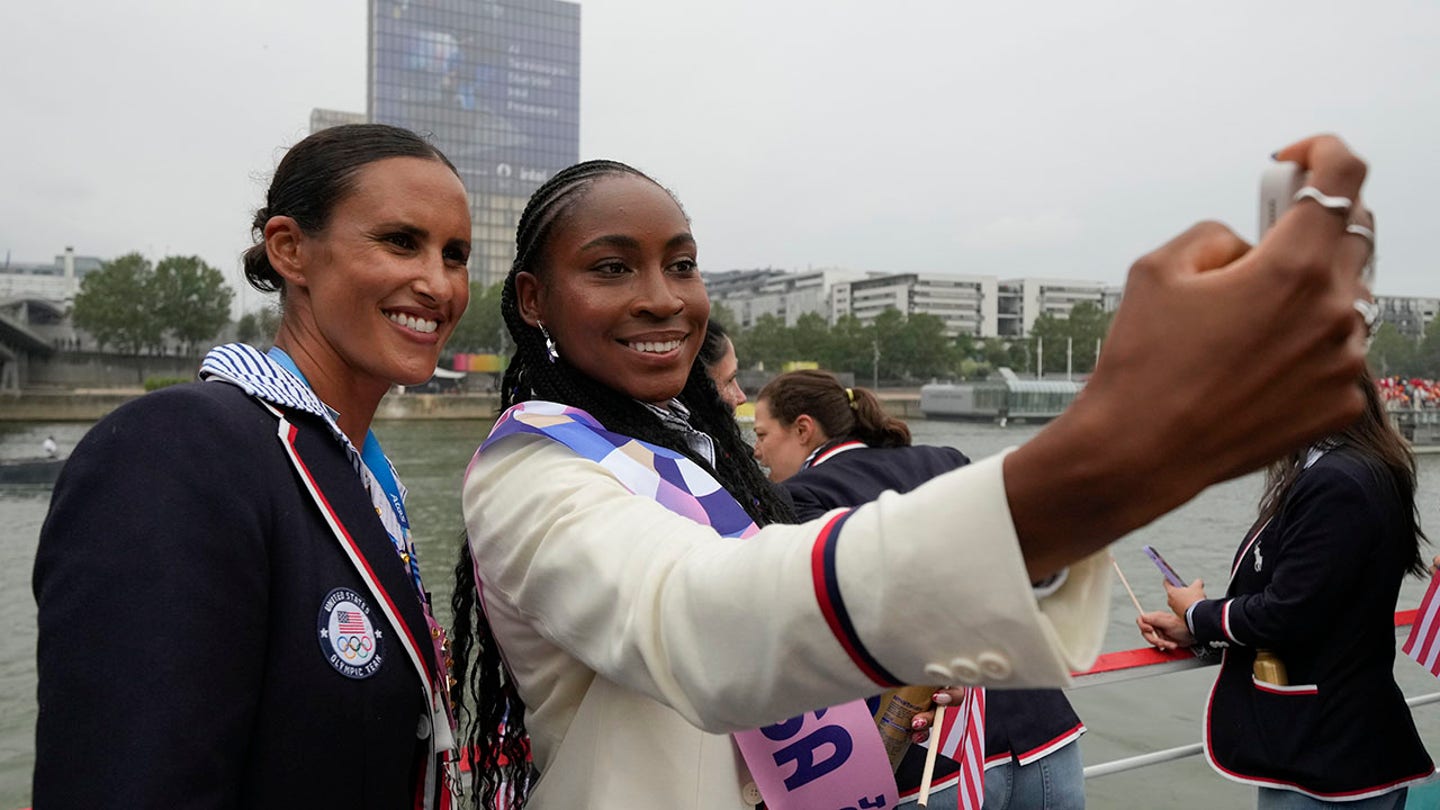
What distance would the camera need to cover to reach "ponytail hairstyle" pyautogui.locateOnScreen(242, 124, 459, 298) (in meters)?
1.64

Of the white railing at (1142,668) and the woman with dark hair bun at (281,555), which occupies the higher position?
the woman with dark hair bun at (281,555)

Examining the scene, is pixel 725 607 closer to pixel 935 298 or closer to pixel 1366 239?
pixel 1366 239

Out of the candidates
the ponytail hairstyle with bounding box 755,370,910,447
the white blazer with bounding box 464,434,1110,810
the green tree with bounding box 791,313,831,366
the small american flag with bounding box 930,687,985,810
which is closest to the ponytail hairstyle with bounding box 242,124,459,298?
the white blazer with bounding box 464,434,1110,810

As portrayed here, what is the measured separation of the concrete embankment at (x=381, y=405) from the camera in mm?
48469

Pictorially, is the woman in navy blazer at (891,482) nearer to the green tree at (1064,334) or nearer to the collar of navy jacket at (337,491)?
the collar of navy jacket at (337,491)

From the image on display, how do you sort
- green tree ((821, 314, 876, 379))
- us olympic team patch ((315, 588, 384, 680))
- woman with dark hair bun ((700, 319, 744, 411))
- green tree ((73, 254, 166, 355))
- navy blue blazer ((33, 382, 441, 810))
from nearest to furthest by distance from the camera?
navy blue blazer ((33, 382, 441, 810)) → us olympic team patch ((315, 588, 384, 680)) → woman with dark hair bun ((700, 319, 744, 411)) → green tree ((73, 254, 166, 355)) → green tree ((821, 314, 876, 379))

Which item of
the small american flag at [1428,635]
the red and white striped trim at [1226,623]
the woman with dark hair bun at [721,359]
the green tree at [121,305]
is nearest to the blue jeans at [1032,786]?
the red and white striped trim at [1226,623]

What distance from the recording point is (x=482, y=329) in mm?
77938

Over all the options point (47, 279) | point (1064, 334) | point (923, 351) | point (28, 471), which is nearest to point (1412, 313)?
point (1064, 334)

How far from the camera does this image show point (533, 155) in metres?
102

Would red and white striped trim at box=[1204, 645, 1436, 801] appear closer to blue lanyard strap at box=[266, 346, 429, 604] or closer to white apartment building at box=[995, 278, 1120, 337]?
blue lanyard strap at box=[266, 346, 429, 604]

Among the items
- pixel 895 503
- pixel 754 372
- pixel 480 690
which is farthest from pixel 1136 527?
pixel 754 372

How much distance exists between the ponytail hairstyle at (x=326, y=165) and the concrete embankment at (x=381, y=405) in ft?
121

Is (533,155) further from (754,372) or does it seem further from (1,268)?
(1,268)
